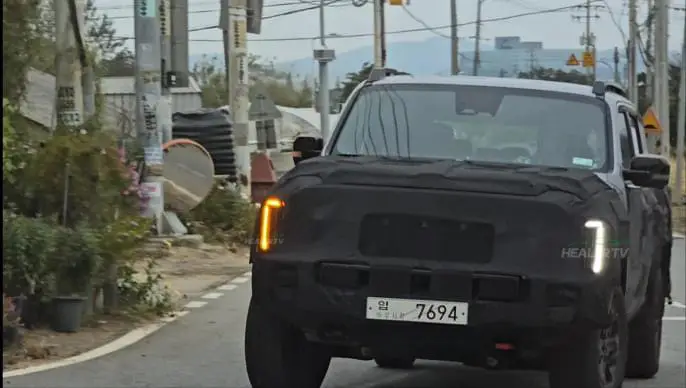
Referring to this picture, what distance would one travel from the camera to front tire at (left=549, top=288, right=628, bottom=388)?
6.26 m

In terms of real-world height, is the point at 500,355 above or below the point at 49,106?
below

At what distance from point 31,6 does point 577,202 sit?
22.8 ft

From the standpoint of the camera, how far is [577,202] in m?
6.05

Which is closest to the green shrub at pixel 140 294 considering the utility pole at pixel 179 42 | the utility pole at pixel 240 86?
the utility pole at pixel 179 42

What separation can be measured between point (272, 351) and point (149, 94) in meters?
10.4

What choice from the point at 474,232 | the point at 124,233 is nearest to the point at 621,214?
the point at 474,232

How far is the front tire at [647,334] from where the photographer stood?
8.55 meters

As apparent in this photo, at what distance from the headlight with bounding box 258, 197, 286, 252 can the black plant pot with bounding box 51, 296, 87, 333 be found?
3981 millimetres

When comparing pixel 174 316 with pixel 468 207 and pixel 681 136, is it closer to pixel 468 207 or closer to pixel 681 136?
pixel 468 207

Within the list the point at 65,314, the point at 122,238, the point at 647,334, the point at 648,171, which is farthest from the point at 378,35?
the point at 648,171

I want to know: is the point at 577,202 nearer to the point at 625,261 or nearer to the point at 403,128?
the point at 625,261

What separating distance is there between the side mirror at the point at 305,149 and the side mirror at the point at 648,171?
186cm

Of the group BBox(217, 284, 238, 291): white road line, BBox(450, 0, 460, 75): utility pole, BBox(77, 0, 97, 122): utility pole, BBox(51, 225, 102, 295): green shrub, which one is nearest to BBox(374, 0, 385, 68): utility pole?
BBox(450, 0, 460, 75): utility pole

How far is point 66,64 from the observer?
40.5ft
